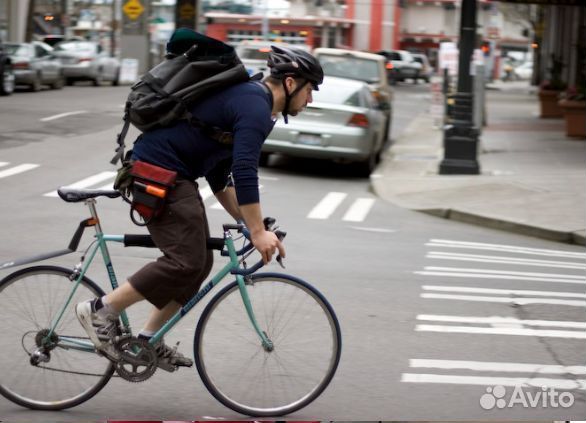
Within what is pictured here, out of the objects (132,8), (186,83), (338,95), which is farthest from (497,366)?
(132,8)

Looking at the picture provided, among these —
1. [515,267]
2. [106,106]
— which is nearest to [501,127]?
[106,106]

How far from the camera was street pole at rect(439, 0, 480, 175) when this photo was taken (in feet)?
55.6

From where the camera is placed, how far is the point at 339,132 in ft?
55.2

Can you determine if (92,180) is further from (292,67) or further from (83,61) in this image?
(83,61)

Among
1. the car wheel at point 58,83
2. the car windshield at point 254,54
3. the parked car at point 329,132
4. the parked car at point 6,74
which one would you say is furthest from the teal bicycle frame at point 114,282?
the car wheel at point 58,83

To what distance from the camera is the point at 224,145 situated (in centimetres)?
486

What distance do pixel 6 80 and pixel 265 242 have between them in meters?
25.9

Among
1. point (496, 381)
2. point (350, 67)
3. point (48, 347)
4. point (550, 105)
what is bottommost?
point (496, 381)

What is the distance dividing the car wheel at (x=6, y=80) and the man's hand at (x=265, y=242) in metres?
25.6

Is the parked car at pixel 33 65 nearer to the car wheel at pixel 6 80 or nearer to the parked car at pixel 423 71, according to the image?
the car wheel at pixel 6 80

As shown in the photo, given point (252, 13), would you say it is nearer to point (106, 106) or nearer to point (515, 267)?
point (106, 106)

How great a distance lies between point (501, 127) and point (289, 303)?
24.1 meters

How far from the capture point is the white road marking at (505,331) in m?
6.93

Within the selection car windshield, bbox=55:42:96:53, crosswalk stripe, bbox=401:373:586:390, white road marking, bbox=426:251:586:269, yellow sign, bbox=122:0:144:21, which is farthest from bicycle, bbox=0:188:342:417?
car windshield, bbox=55:42:96:53
